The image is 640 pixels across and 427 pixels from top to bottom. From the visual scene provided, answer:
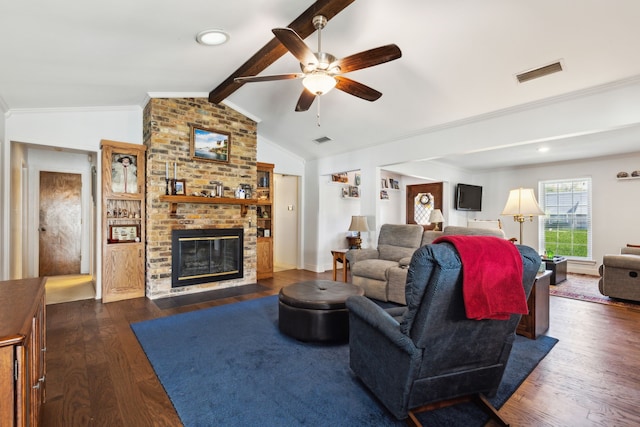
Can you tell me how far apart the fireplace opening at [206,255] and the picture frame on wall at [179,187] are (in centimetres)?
55

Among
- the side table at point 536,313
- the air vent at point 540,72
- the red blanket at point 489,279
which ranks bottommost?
the side table at point 536,313

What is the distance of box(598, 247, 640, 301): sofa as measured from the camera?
13.4 ft

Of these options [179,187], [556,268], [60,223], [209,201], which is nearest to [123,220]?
[179,187]

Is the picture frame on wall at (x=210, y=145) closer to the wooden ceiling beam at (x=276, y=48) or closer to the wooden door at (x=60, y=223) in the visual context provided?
the wooden ceiling beam at (x=276, y=48)

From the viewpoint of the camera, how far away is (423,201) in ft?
26.2

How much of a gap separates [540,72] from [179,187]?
178 inches

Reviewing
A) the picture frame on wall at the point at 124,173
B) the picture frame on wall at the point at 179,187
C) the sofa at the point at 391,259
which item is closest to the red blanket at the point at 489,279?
the sofa at the point at 391,259

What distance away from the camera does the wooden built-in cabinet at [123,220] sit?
4.18 metres

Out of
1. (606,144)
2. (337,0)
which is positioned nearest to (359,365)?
(337,0)

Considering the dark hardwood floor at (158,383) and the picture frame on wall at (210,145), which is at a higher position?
the picture frame on wall at (210,145)

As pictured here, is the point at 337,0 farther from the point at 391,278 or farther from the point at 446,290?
the point at 391,278

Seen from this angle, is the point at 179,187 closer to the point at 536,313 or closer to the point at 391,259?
the point at 391,259

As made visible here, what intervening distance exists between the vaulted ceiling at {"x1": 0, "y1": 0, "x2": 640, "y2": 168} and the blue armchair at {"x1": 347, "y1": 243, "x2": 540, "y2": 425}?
2.04m

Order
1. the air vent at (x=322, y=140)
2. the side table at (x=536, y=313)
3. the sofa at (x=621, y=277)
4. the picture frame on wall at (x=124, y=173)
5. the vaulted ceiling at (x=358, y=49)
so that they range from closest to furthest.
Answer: the vaulted ceiling at (x=358, y=49)
the side table at (x=536, y=313)
the sofa at (x=621, y=277)
the picture frame on wall at (x=124, y=173)
the air vent at (x=322, y=140)
